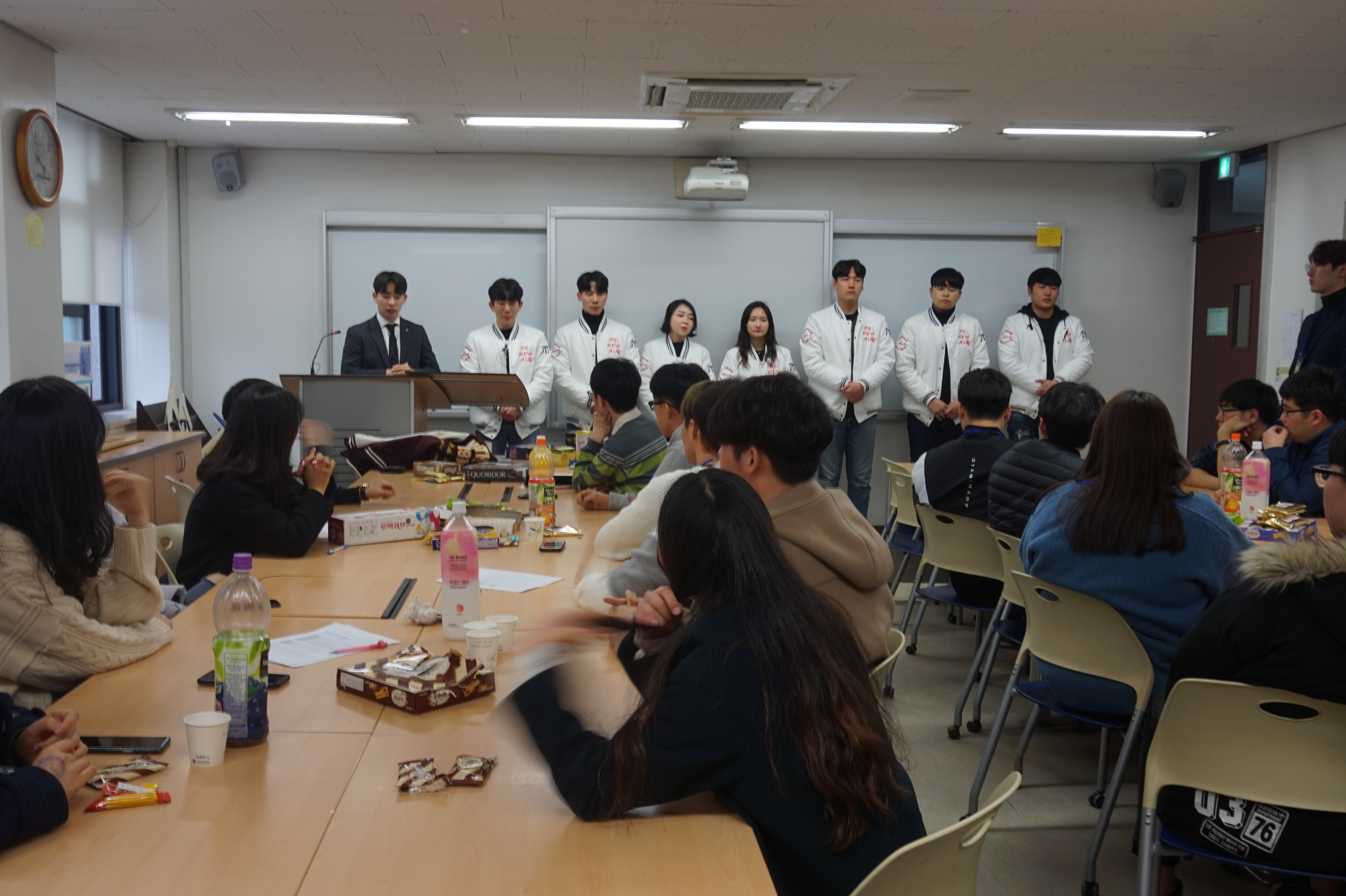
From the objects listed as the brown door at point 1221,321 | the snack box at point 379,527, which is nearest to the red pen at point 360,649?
the snack box at point 379,527

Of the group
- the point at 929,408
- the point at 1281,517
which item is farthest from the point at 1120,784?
the point at 929,408

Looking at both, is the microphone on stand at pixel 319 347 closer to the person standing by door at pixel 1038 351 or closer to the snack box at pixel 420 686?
the person standing by door at pixel 1038 351

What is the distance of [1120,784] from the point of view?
251 cm

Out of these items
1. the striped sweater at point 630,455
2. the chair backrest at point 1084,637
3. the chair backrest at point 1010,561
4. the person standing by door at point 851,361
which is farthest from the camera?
the person standing by door at point 851,361

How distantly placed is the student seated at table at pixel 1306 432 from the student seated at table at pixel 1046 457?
1017 mm

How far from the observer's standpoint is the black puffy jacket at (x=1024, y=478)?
3.39 meters

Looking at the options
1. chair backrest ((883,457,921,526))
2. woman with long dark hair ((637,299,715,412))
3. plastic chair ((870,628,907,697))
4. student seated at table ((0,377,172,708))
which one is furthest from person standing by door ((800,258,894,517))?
student seated at table ((0,377,172,708))

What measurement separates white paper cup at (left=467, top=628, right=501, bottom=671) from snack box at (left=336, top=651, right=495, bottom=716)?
0.06 feet

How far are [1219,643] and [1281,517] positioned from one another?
182 cm

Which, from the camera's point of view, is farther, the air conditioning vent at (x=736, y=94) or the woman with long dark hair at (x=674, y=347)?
the woman with long dark hair at (x=674, y=347)

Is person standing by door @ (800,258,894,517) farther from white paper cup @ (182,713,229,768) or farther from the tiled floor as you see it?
white paper cup @ (182,713,229,768)

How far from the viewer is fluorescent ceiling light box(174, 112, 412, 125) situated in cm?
607

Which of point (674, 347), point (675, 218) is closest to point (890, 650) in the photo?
point (674, 347)

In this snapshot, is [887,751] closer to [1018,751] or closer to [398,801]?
[398,801]
